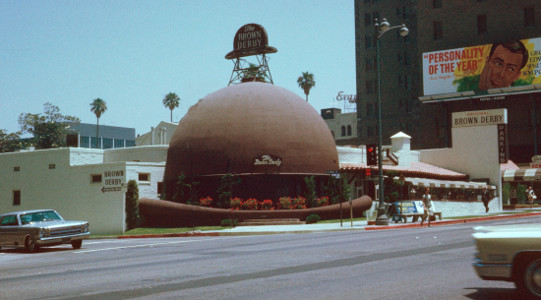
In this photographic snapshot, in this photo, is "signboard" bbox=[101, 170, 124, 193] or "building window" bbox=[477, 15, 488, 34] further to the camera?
"building window" bbox=[477, 15, 488, 34]

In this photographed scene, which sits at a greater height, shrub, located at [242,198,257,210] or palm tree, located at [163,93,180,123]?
palm tree, located at [163,93,180,123]

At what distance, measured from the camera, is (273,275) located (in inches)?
472

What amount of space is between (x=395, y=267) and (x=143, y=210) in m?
30.8

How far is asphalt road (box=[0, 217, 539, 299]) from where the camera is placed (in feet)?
31.8

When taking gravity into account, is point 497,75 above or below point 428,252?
above

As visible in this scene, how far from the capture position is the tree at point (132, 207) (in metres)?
41.0

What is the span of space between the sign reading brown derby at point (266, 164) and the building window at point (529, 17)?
48.4 meters

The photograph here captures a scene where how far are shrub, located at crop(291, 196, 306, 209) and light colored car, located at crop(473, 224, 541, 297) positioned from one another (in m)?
32.7

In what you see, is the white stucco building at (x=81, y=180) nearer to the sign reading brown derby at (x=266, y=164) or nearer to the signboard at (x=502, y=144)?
the sign reading brown derby at (x=266, y=164)

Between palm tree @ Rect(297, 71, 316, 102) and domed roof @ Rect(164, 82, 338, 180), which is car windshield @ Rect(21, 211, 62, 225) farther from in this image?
palm tree @ Rect(297, 71, 316, 102)

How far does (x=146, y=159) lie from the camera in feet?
170

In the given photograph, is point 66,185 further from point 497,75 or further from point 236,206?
point 497,75

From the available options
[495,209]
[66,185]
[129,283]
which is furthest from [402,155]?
[129,283]

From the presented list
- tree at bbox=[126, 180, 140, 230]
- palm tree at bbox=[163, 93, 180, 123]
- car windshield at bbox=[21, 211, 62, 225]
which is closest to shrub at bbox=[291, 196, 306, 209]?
tree at bbox=[126, 180, 140, 230]
